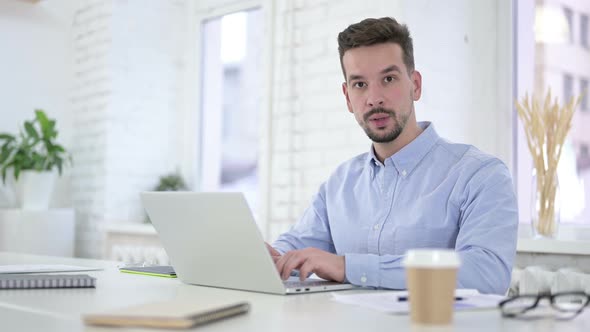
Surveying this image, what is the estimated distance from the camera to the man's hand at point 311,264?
1.64 meters

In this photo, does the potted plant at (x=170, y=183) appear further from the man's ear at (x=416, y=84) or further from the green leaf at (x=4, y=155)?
the man's ear at (x=416, y=84)

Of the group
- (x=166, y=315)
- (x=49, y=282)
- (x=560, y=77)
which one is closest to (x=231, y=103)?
(x=560, y=77)

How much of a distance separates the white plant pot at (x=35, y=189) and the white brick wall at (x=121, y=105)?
0.30 m

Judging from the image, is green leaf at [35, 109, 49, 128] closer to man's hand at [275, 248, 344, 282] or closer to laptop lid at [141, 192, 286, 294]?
laptop lid at [141, 192, 286, 294]

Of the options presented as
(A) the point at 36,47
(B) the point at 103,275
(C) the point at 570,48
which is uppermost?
(A) the point at 36,47

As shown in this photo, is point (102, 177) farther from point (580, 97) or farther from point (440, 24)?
point (580, 97)

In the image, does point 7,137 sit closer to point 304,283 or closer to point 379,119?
point 379,119

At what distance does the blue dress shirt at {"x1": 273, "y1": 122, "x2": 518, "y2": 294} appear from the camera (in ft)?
5.56

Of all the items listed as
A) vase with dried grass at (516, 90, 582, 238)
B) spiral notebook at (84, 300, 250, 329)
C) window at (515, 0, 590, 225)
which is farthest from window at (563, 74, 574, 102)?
spiral notebook at (84, 300, 250, 329)

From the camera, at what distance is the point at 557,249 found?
8.56 ft

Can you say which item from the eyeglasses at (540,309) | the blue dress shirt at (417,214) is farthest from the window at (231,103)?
the eyeglasses at (540,309)

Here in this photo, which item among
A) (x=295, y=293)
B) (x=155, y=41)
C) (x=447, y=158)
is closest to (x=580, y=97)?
(x=447, y=158)

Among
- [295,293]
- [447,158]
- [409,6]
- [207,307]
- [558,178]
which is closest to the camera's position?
[207,307]

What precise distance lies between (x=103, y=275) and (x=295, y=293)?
619 millimetres
